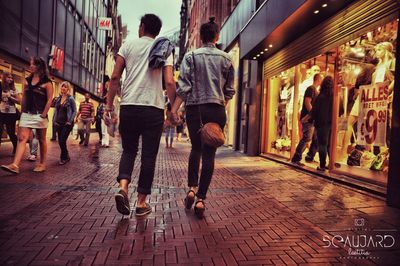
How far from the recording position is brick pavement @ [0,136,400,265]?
2.71 meters

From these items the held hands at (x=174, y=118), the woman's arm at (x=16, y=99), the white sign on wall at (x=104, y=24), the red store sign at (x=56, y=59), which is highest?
the white sign on wall at (x=104, y=24)

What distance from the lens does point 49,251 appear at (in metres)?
2.69

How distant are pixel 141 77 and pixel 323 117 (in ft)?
15.1

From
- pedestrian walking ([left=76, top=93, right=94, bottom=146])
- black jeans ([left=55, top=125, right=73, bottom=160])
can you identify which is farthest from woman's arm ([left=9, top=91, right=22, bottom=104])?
pedestrian walking ([left=76, top=93, right=94, bottom=146])

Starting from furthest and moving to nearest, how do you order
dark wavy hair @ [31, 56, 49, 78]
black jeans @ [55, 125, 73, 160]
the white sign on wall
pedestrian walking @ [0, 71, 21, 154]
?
the white sign on wall
pedestrian walking @ [0, 71, 21, 154]
black jeans @ [55, 125, 73, 160]
dark wavy hair @ [31, 56, 49, 78]

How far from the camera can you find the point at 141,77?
3.78 metres

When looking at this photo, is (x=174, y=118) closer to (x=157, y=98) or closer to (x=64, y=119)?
(x=157, y=98)

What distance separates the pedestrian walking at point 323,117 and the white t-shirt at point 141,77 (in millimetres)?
4332

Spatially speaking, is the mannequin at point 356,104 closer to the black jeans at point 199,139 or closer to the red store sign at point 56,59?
the black jeans at point 199,139

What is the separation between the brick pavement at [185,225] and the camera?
2.71m

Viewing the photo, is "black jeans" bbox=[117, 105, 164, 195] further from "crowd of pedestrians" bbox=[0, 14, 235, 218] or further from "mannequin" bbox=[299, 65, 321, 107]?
"mannequin" bbox=[299, 65, 321, 107]

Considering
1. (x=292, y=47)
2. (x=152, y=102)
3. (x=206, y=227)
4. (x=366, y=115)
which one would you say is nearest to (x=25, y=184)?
(x=152, y=102)

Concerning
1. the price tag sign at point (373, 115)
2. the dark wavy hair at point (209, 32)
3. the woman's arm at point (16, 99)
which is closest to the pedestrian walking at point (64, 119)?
the woman's arm at point (16, 99)

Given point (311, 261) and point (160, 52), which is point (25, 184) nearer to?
point (160, 52)
